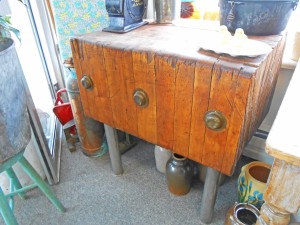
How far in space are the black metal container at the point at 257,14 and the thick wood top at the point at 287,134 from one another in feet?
1.33

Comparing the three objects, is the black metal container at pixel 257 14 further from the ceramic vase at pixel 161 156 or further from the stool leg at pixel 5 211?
the stool leg at pixel 5 211

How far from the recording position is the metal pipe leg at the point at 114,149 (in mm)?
1338

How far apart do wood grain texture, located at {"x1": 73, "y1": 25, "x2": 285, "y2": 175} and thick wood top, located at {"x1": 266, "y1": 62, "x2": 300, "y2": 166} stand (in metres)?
0.13

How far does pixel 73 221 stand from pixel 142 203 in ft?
1.27

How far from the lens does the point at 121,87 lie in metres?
1.02

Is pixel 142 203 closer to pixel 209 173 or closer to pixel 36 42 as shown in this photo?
pixel 209 173

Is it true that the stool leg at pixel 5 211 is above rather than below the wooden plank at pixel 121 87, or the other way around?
below

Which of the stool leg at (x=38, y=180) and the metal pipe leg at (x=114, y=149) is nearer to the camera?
the stool leg at (x=38, y=180)

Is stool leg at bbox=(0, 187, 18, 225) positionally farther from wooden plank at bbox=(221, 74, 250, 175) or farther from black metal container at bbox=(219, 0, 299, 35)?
black metal container at bbox=(219, 0, 299, 35)

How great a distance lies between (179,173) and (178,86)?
61 cm

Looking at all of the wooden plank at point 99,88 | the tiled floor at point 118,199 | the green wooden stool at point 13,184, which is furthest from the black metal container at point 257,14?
the green wooden stool at point 13,184

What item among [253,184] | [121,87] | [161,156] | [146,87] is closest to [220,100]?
[146,87]

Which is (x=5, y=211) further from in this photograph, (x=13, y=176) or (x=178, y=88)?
(x=178, y=88)

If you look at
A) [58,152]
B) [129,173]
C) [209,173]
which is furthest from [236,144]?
[58,152]
